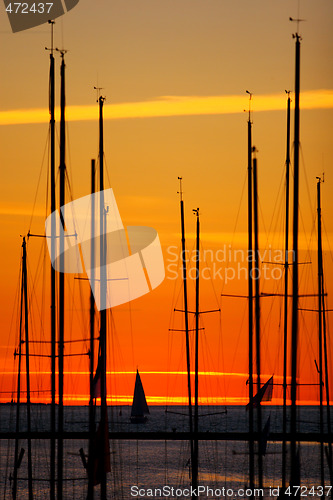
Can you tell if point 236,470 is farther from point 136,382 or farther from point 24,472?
point 136,382

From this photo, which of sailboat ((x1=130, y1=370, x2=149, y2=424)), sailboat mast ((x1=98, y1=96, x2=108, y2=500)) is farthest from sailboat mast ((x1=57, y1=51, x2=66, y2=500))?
sailboat ((x1=130, y1=370, x2=149, y2=424))

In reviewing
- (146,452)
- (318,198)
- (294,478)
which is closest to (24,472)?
(146,452)

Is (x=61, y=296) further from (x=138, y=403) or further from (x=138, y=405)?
(x=138, y=405)

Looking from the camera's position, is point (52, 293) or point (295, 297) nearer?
point (295, 297)

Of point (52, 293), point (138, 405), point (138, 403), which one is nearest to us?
point (52, 293)

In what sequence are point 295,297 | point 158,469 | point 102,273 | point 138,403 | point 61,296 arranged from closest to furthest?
point 295,297 < point 61,296 < point 102,273 < point 158,469 < point 138,403

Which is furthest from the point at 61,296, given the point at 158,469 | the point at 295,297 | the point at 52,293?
the point at 158,469

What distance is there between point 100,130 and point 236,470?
4326 cm

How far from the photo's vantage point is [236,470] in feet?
208

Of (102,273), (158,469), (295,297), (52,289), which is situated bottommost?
(158,469)

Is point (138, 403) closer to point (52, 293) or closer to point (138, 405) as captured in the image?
point (138, 405)

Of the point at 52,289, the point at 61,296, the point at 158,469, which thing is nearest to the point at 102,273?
the point at 52,289

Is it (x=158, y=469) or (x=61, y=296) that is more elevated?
(x=61, y=296)

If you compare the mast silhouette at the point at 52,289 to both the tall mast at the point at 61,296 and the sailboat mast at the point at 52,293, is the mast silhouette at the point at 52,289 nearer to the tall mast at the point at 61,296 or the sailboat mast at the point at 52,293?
the sailboat mast at the point at 52,293
